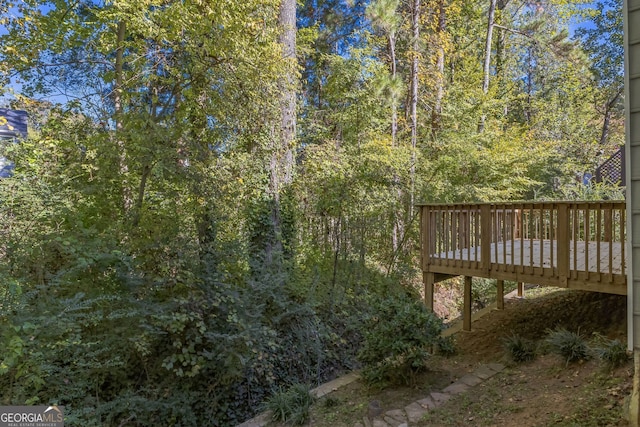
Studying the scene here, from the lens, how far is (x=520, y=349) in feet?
12.2

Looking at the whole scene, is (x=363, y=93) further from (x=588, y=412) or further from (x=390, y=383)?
(x=588, y=412)

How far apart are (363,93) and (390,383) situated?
23.3ft

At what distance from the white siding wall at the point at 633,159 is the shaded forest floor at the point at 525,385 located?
81 cm

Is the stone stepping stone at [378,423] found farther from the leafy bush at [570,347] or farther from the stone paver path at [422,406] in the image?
the leafy bush at [570,347]

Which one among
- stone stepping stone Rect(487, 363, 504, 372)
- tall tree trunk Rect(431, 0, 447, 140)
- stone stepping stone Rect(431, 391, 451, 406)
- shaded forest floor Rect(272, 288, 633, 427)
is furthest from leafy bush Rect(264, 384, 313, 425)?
tall tree trunk Rect(431, 0, 447, 140)

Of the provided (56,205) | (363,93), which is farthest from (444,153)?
(56,205)

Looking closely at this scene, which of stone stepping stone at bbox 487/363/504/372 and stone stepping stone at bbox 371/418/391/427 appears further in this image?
stone stepping stone at bbox 487/363/504/372

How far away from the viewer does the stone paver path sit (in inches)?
118

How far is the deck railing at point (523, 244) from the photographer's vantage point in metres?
3.48

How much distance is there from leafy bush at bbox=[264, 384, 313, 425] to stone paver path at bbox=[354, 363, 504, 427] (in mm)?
514

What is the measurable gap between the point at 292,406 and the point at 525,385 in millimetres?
2047

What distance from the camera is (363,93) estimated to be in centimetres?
909

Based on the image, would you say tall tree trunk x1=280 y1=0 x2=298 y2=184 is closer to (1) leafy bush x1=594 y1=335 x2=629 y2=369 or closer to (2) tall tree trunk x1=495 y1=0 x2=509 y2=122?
(1) leafy bush x1=594 y1=335 x2=629 y2=369

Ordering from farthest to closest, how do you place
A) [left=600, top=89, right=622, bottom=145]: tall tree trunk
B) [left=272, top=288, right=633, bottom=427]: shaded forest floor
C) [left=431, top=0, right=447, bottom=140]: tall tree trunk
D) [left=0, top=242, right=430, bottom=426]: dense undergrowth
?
1. [left=600, top=89, right=622, bottom=145]: tall tree trunk
2. [left=431, top=0, right=447, bottom=140]: tall tree trunk
3. [left=0, top=242, right=430, bottom=426]: dense undergrowth
4. [left=272, top=288, right=633, bottom=427]: shaded forest floor
